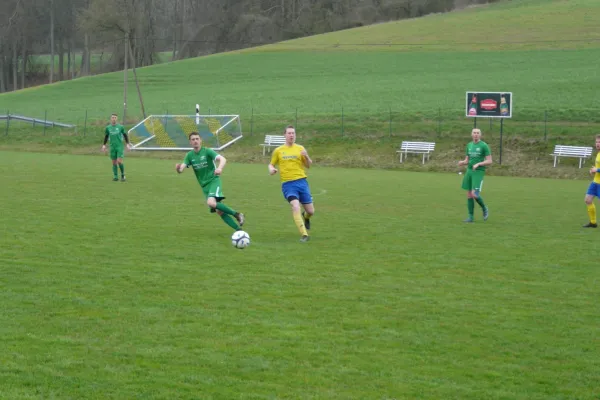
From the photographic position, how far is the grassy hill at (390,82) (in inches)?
1737

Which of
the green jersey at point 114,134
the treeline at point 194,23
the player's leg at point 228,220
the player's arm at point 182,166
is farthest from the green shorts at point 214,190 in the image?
the treeline at point 194,23

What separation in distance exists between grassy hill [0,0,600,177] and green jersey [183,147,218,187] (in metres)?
25.2

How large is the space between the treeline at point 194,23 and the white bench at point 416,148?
49.3m

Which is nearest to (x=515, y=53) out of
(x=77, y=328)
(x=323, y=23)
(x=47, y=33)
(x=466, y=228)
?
(x=323, y=23)

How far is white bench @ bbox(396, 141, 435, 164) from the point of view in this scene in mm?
39469

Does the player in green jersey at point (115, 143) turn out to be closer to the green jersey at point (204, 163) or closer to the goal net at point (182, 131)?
the green jersey at point (204, 163)

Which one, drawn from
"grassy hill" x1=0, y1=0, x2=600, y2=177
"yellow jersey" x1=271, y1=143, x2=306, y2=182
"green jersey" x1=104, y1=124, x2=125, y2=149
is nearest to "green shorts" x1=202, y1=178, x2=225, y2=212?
"yellow jersey" x1=271, y1=143, x2=306, y2=182

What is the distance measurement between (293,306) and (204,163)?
5.76 metres

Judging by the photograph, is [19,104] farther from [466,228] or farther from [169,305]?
[169,305]

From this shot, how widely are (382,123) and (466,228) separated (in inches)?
1140

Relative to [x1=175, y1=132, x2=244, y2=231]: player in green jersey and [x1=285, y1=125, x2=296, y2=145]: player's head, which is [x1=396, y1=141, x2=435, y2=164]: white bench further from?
[x1=175, y1=132, x2=244, y2=231]: player in green jersey

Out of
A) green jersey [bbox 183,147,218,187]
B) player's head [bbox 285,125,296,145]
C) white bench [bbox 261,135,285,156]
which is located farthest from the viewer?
white bench [bbox 261,135,285,156]

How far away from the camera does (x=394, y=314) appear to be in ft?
29.6

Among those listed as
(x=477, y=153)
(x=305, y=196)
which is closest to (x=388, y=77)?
(x=477, y=153)
